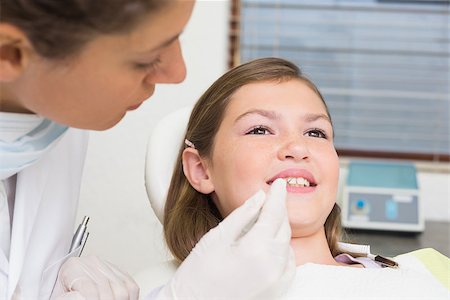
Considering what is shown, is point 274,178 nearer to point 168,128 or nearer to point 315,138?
point 315,138

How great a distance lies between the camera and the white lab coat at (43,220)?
50.5 inches

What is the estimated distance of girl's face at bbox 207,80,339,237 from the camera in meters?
1.43

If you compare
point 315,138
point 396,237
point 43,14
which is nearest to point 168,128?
point 315,138

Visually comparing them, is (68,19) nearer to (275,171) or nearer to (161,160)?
A: (275,171)

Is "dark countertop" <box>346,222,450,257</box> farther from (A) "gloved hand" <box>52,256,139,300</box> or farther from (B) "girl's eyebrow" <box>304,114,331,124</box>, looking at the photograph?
(A) "gloved hand" <box>52,256,139,300</box>

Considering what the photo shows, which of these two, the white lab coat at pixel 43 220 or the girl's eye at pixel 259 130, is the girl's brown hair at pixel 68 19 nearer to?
the white lab coat at pixel 43 220

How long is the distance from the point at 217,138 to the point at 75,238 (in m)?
0.40

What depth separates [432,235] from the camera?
2467 millimetres

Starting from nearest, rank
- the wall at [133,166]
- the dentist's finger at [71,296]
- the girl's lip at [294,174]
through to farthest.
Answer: the dentist's finger at [71,296]
the girl's lip at [294,174]
the wall at [133,166]

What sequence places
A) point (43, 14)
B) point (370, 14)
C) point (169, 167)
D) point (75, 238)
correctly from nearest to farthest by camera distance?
point (43, 14) → point (75, 238) → point (169, 167) → point (370, 14)

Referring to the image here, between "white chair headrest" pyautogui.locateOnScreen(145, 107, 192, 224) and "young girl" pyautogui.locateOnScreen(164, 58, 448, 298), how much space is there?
0.10 feet

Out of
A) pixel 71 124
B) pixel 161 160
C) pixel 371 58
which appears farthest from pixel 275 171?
pixel 371 58

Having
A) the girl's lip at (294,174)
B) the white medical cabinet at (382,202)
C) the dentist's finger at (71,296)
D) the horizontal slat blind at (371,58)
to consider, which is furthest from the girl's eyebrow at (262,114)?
the horizontal slat blind at (371,58)

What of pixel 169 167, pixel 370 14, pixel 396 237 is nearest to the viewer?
pixel 169 167
